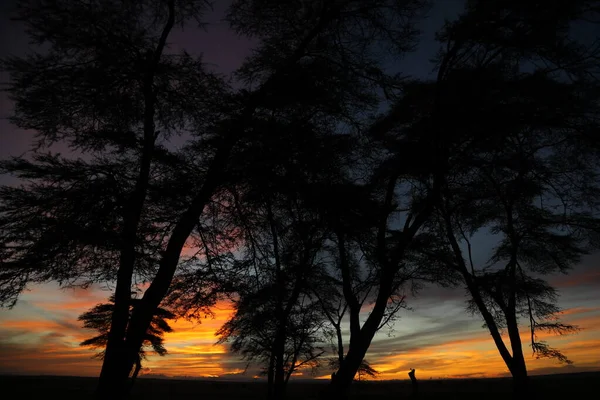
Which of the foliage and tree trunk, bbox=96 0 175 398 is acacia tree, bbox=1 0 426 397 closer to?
tree trunk, bbox=96 0 175 398

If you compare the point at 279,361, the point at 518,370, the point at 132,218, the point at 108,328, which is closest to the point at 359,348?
the point at 132,218

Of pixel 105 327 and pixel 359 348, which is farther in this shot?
pixel 105 327

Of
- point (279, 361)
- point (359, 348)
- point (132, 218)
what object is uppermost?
point (132, 218)

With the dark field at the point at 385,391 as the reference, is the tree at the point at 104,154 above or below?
above

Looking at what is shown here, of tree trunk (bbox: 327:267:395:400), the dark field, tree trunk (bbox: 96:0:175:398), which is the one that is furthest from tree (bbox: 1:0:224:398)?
the dark field

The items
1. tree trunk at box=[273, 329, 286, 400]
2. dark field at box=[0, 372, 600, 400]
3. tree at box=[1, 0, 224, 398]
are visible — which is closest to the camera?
tree at box=[1, 0, 224, 398]

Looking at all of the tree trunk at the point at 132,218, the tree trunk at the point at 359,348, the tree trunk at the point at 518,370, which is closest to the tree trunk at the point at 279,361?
the tree trunk at the point at 359,348

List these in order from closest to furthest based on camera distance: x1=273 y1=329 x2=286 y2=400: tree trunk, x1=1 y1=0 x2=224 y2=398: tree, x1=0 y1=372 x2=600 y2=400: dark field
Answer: x1=1 y1=0 x2=224 y2=398: tree, x1=273 y1=329 x2=286 y2=400: tree trunk, x1=0 y1=372 x2=600 y2=400: dark field

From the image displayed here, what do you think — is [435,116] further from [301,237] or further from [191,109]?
[191,109]

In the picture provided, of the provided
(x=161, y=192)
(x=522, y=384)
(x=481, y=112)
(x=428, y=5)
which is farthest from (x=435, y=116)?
(x=522, y=384)

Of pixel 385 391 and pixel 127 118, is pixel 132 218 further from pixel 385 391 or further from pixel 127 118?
pixel 385 391

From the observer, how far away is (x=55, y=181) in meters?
9.13

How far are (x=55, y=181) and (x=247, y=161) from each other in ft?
13.0

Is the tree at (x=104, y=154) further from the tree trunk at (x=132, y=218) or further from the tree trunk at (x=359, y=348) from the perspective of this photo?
the tree trunk at (x=359, y=348)
